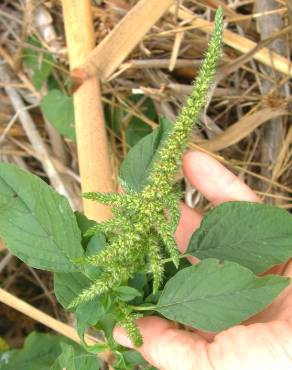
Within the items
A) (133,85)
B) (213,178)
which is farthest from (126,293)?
(133,85)

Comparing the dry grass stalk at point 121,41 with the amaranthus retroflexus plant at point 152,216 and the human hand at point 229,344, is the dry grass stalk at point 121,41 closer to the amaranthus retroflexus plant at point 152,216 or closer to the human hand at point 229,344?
the amaranthus retroflexus plant at point 152,216

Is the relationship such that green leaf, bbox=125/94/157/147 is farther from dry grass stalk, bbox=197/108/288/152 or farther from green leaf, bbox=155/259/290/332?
green leaf, bbox=155/259/290/332

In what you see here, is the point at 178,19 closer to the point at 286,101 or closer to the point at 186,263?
the point at 286,101

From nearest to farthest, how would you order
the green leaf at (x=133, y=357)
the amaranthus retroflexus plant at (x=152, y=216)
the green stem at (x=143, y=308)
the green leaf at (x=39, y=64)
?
the amaranthus retroflexus plant at (x=152, y=216) < the green stem at (x=143, y=308) < the green leaf at (x=133, y=357) < the green leaf at (x=39, y=64)

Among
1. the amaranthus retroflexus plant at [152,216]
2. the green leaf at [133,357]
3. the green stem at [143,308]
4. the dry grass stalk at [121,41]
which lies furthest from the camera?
the dry grass stalk at [121,41]

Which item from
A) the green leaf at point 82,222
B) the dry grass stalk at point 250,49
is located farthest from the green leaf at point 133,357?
the dry grass stalk at point 250,49

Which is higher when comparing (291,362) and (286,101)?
(286,101)

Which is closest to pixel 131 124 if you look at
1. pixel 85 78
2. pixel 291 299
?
pixel 85 78
